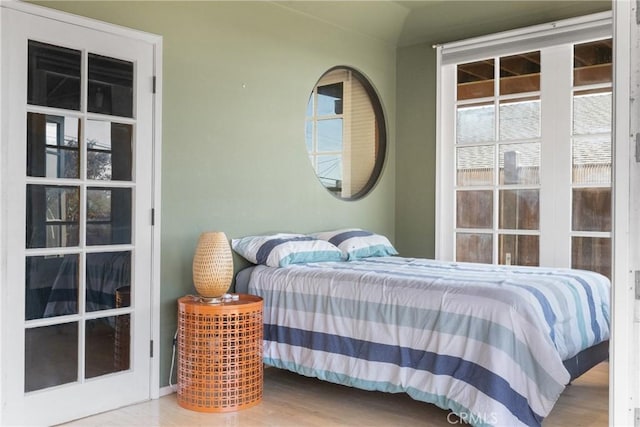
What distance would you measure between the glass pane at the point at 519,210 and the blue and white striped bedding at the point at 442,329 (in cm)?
87

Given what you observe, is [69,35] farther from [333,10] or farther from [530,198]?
[530,198]

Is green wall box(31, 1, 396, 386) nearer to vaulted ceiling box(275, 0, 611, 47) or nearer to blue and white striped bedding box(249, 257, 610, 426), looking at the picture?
vaulted ceiling box(275, 0, 611, 47)

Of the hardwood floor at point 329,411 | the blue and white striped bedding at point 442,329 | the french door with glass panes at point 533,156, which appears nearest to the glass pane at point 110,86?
the blue and white striped bedding at point 442,329

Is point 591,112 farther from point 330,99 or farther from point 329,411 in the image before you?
point 329,411

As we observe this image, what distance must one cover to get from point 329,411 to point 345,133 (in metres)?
2.29

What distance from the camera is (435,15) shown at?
4555 mm

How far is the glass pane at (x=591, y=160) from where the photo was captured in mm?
4078

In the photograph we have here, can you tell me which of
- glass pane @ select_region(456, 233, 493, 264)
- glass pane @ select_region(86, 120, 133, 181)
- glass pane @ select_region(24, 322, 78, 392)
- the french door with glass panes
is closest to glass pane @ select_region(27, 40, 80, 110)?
glass pane @ select_region(86, 120, 133, 181)

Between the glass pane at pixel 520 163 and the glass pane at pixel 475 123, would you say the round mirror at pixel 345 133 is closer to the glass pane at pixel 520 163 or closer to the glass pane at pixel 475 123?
the glass pane at pixel 475 123

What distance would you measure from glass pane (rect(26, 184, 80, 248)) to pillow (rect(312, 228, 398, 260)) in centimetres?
167

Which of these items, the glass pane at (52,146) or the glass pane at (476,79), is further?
the glass pane at (476,79)

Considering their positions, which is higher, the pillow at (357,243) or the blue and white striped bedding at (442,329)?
the pillow at (357,243)

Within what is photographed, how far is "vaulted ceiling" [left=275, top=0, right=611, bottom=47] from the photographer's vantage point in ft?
13.7

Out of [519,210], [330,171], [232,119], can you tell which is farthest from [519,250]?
[232,119]
